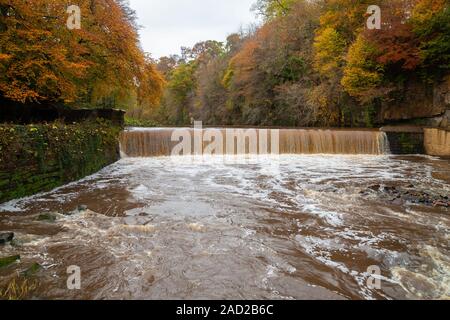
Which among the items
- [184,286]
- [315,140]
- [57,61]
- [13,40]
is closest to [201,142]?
[315,140]

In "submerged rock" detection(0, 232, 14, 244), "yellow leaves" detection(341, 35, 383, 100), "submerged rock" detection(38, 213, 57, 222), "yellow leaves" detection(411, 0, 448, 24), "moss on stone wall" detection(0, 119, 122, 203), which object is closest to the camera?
"submerged rock" detection(0, 232, 14, 244)

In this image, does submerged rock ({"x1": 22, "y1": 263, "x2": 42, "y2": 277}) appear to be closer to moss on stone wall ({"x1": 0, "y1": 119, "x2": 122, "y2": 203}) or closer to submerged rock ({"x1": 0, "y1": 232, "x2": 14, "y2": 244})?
submerged rock ({"x1": 0, "y1": 232, "x2": 14, "y2": 244})

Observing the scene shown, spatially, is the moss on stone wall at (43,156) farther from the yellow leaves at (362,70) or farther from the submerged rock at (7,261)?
the yellow leaves at (362,70)

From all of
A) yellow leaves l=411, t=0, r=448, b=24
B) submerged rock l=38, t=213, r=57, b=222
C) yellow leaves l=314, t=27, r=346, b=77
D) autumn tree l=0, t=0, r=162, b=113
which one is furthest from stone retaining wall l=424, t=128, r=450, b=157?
submerged rock l=38, t=213, r=57, b=222

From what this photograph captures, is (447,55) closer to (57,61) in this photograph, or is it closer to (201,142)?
(201,142)

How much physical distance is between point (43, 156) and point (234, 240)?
509 cm

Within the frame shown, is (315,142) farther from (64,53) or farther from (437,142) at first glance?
(64,53)

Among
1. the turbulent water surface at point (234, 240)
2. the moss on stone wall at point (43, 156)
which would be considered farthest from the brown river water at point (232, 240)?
the moss on stone wall at point (43, 156)

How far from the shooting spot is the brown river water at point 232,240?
3.33m

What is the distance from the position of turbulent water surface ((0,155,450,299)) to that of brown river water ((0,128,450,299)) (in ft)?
0.06

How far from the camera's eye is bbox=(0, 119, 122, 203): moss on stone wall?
6078 millimetres

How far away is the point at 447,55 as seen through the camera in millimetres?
14977

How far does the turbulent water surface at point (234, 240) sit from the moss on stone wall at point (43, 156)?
39 centimetres

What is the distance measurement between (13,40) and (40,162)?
150 inches
